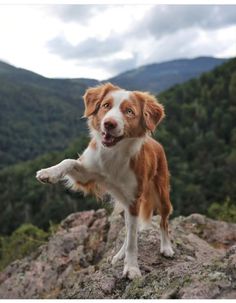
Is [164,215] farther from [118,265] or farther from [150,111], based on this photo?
[150,111]

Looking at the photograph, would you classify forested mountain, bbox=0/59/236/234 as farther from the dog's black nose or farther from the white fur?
the dog's black nose

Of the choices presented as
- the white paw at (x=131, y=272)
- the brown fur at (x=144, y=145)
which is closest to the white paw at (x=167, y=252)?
the brown fur at (x=144, y=145)

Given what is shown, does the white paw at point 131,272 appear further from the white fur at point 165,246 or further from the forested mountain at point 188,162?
the forested mountain at point 188,162

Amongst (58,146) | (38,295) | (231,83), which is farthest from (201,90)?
(38,295)

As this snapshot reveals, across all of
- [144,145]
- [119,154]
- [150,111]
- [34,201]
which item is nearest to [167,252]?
[144,145]

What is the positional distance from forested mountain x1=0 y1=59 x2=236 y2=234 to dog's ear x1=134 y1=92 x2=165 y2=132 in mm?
57973

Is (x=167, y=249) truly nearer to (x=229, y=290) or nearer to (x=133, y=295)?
(x=133, y=295)

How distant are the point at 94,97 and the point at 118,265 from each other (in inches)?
109

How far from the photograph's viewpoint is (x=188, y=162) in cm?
9262

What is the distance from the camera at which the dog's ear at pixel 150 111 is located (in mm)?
Answer: 6621

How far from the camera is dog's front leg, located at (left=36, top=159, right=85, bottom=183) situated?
21.7ft

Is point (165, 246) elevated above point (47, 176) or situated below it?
below

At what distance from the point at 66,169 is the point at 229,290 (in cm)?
291

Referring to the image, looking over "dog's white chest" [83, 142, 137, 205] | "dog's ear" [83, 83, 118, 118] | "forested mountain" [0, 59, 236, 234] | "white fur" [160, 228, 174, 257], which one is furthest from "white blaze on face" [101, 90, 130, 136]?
"forested mountain" [0, 59, 236, 234]
